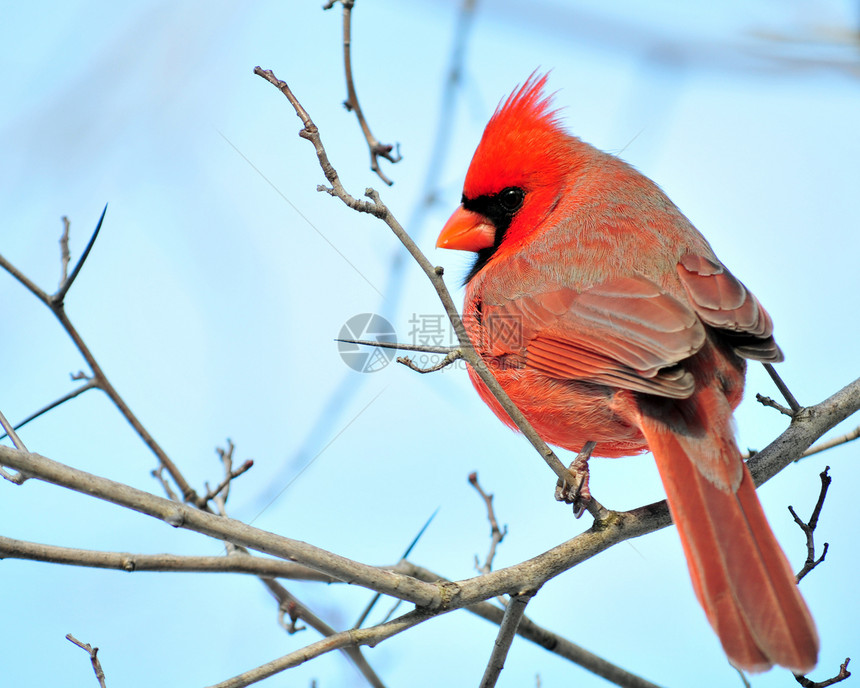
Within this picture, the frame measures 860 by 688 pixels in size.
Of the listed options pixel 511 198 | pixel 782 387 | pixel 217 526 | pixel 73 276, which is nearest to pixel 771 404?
pixel 782 387

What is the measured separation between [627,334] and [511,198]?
98 centimetres

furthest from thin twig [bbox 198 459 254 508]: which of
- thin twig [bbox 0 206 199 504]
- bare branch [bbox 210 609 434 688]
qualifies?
bare branch [bbox 210 609 434 688]

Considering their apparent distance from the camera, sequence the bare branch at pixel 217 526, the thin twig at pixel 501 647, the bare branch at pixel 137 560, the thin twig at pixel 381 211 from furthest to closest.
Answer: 1. the thin twig at pixel 501 647
2. the thin twig at pixel 381 211
3. the bare branch at pixel 137 560
4. the bare branch at pixel 217 526

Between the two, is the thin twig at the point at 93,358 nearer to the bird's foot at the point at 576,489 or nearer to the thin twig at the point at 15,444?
the thin twig at the point at 15,444

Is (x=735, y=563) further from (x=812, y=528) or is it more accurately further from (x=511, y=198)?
(x=511, y=198)

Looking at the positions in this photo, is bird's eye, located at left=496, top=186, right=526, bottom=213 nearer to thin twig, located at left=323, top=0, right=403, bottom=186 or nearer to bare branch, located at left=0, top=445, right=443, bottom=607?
thin twig, located at left=323, top=0, right=403, bottom=186

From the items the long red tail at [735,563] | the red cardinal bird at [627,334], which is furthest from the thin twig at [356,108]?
the long red tail at [735,563]

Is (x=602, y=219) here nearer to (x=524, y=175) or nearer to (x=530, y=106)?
(x=524, y=175)

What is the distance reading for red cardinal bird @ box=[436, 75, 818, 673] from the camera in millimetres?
1958

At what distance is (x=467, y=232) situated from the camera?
3176 mm

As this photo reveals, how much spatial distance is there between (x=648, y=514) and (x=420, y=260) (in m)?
0.95

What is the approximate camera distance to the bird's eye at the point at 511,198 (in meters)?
3.15

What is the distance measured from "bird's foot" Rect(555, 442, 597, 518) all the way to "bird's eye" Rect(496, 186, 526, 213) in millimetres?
1128

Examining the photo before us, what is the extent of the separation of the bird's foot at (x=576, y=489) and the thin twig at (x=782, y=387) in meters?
0.55
